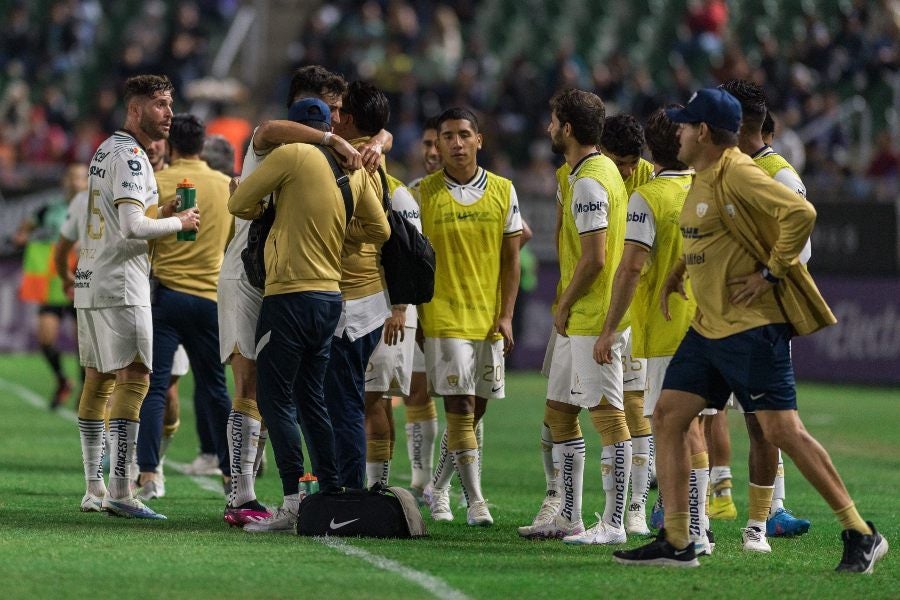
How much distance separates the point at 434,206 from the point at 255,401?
64.2 inches

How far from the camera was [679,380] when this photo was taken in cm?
767

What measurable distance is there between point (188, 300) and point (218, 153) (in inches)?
58.3

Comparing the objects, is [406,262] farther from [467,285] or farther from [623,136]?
[623,136]

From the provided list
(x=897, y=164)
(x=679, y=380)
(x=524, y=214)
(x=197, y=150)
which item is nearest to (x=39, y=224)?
(x=197, y=150)

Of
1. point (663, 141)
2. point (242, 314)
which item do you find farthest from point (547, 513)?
point (663, 141)

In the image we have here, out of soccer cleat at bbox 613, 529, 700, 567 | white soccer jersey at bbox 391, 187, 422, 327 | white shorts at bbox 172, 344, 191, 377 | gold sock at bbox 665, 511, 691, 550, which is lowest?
soccer cleat at bbox 613, 529, 700, 567

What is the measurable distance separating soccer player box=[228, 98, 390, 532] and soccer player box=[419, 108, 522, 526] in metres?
→ 1.09

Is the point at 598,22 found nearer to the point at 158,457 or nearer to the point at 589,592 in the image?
the point at 158,457

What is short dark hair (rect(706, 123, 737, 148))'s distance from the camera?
25.3 ft

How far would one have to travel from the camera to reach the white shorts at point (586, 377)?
862 centimetres

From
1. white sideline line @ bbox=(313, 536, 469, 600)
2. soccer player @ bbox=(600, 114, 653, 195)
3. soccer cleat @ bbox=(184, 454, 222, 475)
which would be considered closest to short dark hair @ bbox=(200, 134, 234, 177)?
soccer cleat @ bbox=(184, 454, 222, 475)

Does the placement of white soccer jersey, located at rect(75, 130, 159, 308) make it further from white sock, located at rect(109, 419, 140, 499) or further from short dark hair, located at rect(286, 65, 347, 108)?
short dark hair, located at rect(286, 65, 347, 108)

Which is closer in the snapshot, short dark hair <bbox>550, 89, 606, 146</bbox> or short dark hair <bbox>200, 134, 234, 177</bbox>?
short dark hair <bbox>550, 89, 606, 146</bbox>

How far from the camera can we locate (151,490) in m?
10.4
